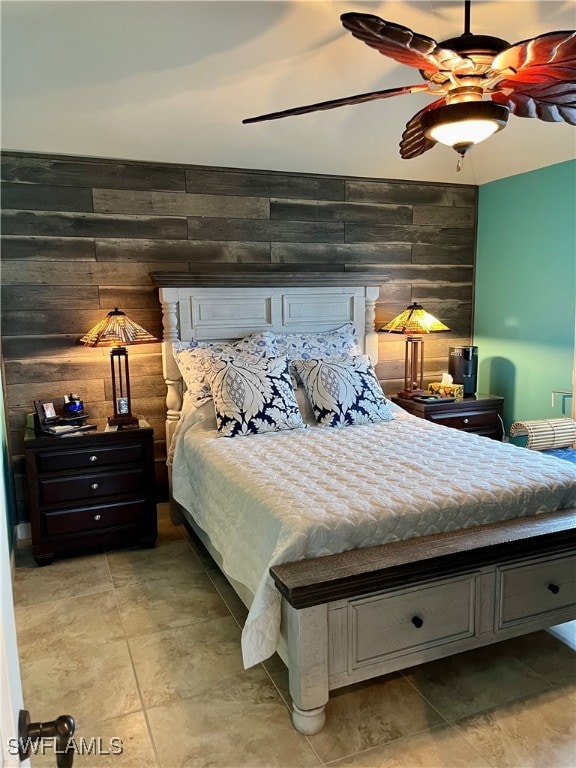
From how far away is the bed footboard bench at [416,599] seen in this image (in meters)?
1.84

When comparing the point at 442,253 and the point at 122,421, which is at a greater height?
the point at 442,253

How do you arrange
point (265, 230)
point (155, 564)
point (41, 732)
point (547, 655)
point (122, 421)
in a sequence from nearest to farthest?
point (41, 732)
point (547, 655)
point (155, 564)
point (122, 421)
point (265, 230)

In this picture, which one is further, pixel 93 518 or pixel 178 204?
pixel 178 204

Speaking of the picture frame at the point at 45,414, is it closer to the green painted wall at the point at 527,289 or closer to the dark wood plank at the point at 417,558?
the dark wood plank at the point at 417,558

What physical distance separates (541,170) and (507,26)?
65.6 inches

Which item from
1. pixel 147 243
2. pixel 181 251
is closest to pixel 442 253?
pixel 181 251

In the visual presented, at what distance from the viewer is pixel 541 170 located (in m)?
3.86

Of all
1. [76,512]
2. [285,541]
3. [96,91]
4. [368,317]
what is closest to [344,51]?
[96,91]

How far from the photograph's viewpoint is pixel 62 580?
2971mm

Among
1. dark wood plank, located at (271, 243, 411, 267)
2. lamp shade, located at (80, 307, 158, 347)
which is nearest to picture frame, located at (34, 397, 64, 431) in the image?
lamp shade, located at (80, 307, 158, 347)

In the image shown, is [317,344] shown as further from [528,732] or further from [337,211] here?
[528,732]

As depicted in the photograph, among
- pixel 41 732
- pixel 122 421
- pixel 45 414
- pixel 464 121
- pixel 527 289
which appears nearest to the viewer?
pixel 41 732

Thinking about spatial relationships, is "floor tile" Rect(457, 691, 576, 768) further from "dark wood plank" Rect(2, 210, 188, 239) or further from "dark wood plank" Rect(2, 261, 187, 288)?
"dark wood plank" Rect(2, 210, 188, 239)

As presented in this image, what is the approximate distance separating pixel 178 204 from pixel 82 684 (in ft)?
9.02
